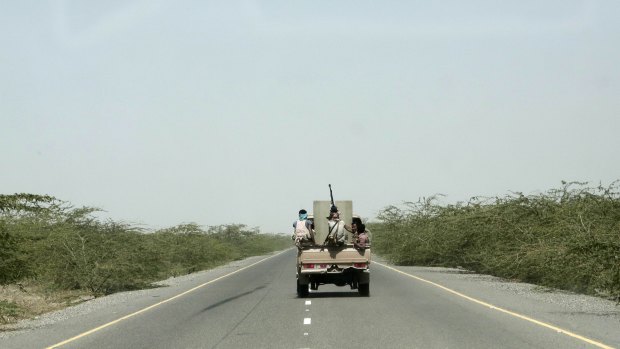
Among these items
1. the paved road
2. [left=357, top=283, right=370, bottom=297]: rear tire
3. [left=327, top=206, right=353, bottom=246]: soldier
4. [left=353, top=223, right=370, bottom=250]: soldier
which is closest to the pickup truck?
[left=357, top=283, right=370, bottom=297]: rear tire

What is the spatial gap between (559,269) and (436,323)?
1164 centimetres

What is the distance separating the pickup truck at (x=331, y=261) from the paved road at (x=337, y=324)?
612mm

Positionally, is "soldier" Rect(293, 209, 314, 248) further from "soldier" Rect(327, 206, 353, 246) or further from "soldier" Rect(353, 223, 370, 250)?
"soldier" Rect(353, 223, 370, 250)

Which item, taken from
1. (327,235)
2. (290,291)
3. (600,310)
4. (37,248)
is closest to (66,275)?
(37,248)

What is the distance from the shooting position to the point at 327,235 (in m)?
22.6

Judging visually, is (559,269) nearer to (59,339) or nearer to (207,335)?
(207,335)

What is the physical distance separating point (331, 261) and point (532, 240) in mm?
14189

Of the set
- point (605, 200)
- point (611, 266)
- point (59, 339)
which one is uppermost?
point (605, 200)

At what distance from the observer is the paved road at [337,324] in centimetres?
1268

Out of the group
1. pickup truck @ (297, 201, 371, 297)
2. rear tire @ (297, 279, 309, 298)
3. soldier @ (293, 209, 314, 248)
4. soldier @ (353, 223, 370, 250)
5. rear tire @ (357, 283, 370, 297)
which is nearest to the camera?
pickup truck @ (297, 201, 371, 297)

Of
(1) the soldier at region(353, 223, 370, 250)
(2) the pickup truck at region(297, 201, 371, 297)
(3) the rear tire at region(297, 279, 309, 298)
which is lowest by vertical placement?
Answer: (3) the rear tire at region(297, 279, 309, 298)

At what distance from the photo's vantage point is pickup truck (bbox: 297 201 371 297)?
72.7 ft

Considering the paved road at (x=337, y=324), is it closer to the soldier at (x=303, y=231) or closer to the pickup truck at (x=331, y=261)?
the pickup truck at (x=331, y=261)

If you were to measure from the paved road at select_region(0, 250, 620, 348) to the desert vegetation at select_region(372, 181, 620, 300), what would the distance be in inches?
84.1
